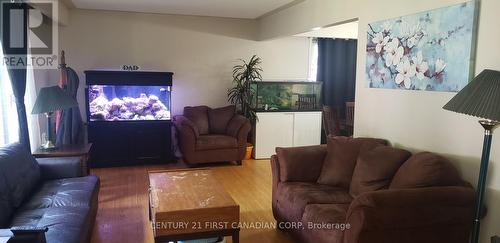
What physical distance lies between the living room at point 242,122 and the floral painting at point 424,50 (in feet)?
0.04

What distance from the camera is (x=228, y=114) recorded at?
593 cm

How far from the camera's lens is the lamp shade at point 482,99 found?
1.92 metres

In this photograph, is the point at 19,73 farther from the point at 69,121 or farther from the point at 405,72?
the point at 405,72

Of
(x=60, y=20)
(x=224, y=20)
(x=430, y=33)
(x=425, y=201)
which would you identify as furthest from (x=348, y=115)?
(x=60, y=20)

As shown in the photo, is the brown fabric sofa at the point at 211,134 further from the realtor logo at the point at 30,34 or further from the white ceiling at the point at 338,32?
Result: the realtor logo at the point at 30,34

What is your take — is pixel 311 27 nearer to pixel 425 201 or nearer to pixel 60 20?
pixel 425 201

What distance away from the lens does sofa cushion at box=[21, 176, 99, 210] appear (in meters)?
2.68

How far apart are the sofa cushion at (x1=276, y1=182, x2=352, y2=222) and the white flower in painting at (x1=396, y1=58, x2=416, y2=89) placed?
1.02 meters

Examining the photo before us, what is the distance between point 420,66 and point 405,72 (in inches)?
6.6

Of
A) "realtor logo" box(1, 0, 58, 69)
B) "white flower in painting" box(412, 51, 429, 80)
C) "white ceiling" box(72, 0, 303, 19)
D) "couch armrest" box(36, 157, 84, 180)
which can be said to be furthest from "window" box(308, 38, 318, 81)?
"couch armrest" box(36, 157, 84, 180)

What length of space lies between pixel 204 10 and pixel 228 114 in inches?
63.7

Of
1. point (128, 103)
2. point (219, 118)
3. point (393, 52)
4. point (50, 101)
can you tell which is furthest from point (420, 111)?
point (128, 103)

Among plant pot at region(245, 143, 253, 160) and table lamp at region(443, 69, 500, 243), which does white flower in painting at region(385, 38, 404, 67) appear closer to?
table lamp at region(443, 69, 500, 243)

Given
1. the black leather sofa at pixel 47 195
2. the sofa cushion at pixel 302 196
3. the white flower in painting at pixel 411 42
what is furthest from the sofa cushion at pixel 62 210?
the white flower in painting at pixel 411 42
